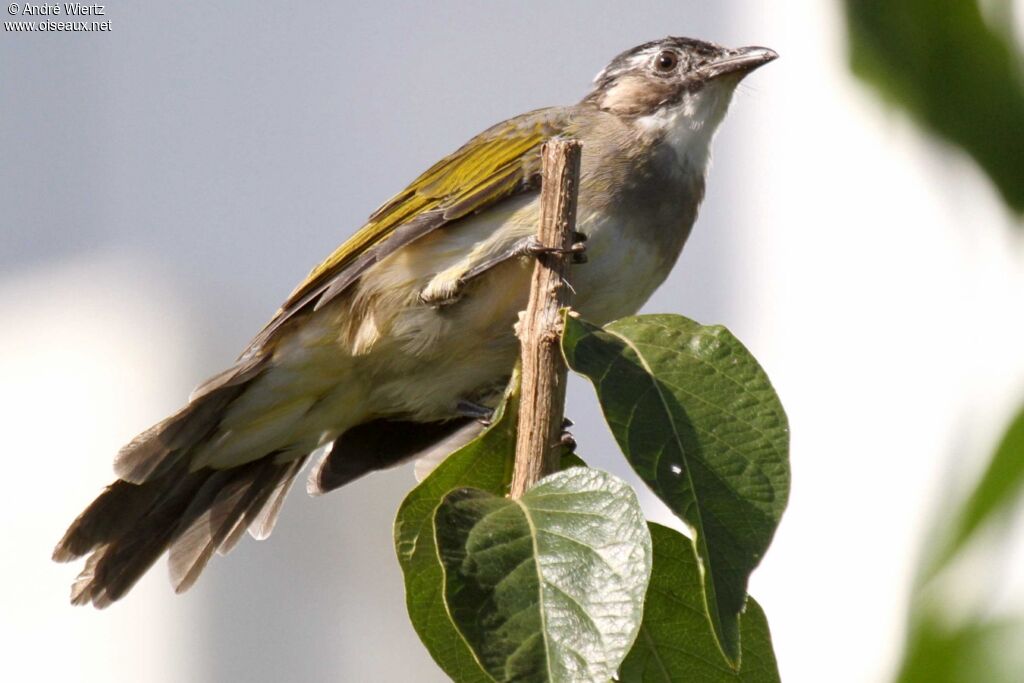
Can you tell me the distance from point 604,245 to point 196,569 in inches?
49.0

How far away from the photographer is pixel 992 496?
66cm

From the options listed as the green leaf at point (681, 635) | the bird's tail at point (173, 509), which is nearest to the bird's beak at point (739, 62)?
the bird's tail at point (173, 509)

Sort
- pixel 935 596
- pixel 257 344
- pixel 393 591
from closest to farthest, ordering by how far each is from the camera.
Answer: pixel 935 596
pixel 257 344
pixel 393 591

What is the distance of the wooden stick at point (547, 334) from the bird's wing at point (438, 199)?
125cm

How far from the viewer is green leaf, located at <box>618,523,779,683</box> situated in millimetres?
1377

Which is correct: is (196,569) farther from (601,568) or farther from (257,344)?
(601,568)

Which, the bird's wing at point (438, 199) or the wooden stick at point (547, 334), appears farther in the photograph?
the bird's wing at point (438, 199)

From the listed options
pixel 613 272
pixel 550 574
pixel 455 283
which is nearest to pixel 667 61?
pixel 613 272

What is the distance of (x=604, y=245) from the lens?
9.30 feet

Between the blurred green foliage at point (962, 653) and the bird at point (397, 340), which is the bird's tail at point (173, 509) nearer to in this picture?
the bird at point (397, 340)

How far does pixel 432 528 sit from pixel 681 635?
1.05 ft

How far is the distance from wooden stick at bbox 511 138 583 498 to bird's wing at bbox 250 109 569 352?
1.25m

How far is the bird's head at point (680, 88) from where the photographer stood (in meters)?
3.26

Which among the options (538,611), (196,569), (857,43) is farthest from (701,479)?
(196,569)
